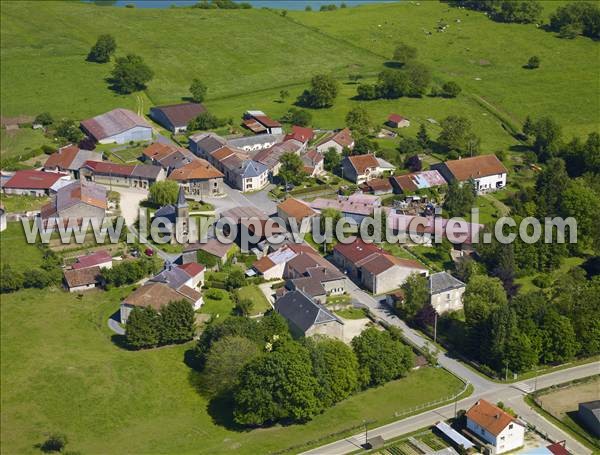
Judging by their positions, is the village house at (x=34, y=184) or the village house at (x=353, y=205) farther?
the village house at (x=34, y=184)

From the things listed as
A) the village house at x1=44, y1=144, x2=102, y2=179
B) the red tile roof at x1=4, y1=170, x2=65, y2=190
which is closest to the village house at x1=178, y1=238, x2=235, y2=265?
the red tile roof at x1=4, y1=170, x2=65, y2=190

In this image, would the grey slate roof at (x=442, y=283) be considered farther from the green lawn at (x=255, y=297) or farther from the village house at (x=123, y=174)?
the village house at (x=123, y=174)

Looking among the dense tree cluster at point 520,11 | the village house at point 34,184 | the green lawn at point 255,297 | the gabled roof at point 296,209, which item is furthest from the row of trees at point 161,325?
the dense tree cluster at point 520,11

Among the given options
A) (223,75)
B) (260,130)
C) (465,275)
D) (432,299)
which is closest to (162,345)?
(432,299)

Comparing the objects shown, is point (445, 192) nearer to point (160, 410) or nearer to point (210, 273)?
point (210, 273)

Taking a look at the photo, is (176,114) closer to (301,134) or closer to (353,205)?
(301,134)

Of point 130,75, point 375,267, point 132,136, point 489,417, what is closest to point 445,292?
point 375,267
